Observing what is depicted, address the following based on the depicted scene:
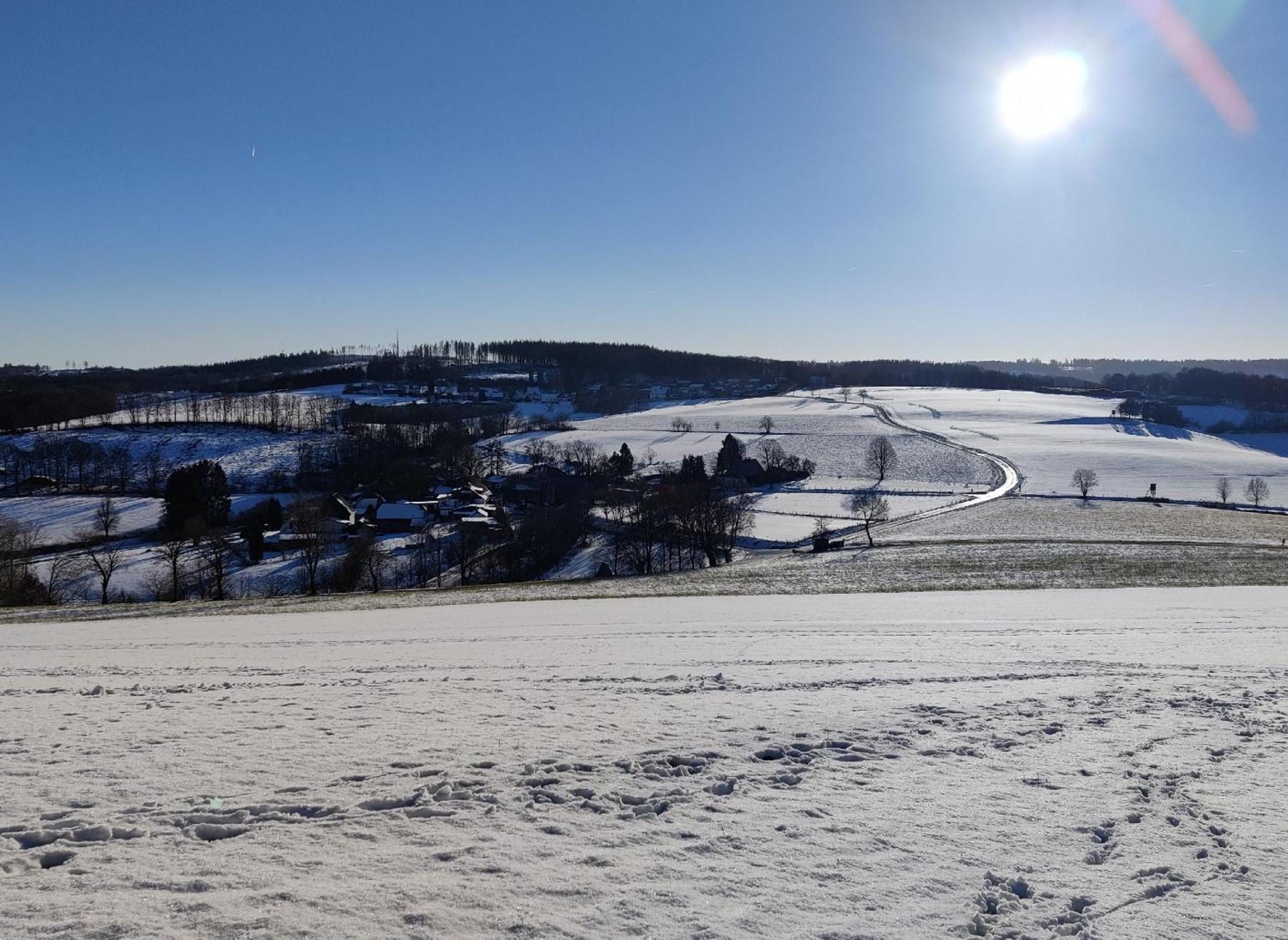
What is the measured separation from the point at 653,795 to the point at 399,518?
2695 inches

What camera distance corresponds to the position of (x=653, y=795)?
324 inches

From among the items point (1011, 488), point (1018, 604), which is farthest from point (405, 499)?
point (1018, 604)

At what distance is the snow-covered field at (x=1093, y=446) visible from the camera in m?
77.9

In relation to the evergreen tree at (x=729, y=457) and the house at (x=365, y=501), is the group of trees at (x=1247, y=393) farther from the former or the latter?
the house at (x=365, y=501)

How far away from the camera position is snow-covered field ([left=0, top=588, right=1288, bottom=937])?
6094 mm

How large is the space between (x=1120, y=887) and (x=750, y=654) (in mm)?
9686

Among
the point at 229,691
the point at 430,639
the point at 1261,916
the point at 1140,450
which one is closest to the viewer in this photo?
the point at 1261,916

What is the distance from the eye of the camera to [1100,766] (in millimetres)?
9125

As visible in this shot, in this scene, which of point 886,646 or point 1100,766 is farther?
point 886,646

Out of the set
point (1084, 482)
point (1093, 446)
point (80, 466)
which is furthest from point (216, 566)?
point (1093, 446)

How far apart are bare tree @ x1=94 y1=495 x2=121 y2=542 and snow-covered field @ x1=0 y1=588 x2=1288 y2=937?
58954 mm

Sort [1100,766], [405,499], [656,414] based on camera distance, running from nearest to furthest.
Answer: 1. [1100,766]
2. [405,499]
3. [656,414]

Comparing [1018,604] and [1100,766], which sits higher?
[1100,766]

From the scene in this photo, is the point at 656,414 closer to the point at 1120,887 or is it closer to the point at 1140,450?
the point at 1140,450
